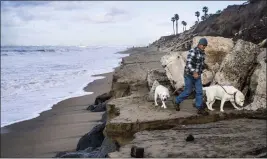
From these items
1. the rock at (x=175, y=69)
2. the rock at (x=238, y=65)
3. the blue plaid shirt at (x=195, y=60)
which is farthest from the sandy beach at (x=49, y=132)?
the rock at (x=238, y=65)

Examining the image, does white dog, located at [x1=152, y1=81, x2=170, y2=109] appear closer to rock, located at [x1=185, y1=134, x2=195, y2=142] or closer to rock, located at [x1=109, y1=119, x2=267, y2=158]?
rock, located at [x1=109, y1=119, x2=267, y2=158]

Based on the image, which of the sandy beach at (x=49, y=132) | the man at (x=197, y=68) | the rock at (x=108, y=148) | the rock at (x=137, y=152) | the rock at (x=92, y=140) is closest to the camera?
the rock at (x=137, y=152)

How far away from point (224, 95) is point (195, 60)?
38.8 inches

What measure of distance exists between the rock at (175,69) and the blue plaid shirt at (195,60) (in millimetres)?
1770

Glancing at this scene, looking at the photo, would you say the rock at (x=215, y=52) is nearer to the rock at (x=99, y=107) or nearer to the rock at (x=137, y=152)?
the rock at (x=137, y=152)

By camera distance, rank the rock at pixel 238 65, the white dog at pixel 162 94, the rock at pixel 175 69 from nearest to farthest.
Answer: the white dog at pixel 162 94
the rock at pixel 238 65
the rock at pixel 175 69

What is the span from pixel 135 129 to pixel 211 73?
3303 millimetres

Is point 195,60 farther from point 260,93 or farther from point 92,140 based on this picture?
point 92,140

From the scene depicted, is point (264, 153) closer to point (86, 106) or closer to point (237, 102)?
point (237, 102)

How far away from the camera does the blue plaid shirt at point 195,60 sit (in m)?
7.50

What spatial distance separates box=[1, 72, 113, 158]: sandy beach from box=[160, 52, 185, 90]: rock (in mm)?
3398

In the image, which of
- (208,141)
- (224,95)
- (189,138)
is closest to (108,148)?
(189,138)

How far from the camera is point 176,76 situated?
31.1 ft

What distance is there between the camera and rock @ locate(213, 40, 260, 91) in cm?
843
